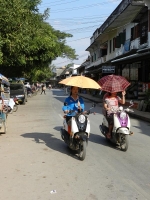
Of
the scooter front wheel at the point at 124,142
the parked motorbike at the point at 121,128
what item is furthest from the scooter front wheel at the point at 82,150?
the scooter front wheel at the point at 124,142

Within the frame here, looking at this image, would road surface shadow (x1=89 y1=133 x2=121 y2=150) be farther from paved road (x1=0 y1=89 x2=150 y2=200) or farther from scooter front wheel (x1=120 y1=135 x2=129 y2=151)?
scooter front wheel (x1=120 y1=135 x2=129 y2=151)

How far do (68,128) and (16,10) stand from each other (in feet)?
27.3

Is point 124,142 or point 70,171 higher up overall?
point 124,142

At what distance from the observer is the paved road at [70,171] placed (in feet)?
15.7

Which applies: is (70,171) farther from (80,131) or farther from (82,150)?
(80,131)

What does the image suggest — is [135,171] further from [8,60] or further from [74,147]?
[8,60]

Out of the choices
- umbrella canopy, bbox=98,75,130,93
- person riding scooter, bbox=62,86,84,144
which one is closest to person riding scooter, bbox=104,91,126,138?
umbrella canopy, bbox=98,75,130,93

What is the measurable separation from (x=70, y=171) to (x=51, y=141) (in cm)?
315

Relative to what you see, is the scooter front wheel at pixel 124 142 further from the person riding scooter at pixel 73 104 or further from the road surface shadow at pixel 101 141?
the person riding scooter at pixel 73 104

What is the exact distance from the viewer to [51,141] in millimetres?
9039

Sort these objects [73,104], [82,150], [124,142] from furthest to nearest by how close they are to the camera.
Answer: [124,142] → [73,104] → [82,150]

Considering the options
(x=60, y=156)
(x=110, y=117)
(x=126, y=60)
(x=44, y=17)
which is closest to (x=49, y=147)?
(x=60, y=156)

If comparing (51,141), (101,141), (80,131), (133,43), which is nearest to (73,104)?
(80,131)

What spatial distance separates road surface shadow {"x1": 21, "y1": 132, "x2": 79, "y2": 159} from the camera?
7.74 metres
